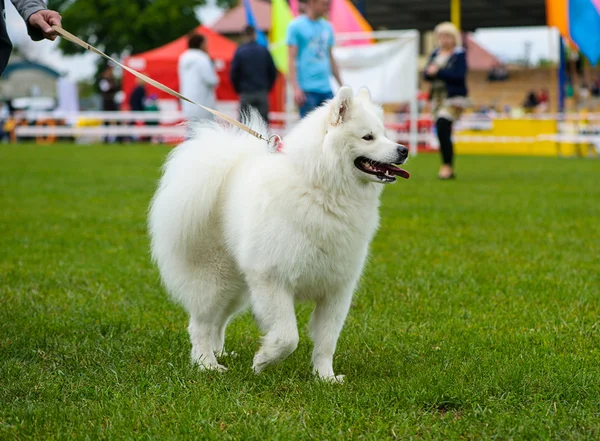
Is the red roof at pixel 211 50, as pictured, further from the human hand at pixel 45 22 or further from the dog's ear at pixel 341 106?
the dog's ear at pixel 341 106

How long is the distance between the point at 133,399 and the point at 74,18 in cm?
5238

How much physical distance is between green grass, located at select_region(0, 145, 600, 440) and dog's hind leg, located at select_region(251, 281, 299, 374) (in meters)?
0.15

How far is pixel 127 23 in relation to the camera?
51.6 metres

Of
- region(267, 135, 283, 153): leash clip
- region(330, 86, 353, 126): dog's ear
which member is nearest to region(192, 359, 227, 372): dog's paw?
region(267, 135, 283, 153): leash clip

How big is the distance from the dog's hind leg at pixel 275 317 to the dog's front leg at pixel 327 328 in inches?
7.4

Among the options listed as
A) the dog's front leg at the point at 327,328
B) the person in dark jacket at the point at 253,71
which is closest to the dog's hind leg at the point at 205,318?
the dog's front leg at the point at 327,328

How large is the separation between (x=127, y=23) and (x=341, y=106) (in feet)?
167

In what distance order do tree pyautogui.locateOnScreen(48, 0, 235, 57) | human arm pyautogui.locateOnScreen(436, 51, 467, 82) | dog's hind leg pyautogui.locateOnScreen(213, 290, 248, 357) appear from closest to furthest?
dog's hind leg pyautogui.locateOnScreen(213, 290, 248, 357) → human arm pyautogui.locateOnScreen(436, 51, 467, 82) → tree pyautogui.locateOnScreen(48, 0, 235, 57)

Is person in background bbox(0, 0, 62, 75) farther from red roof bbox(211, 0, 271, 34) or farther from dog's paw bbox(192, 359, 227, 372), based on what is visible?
red roof bbox(211, 0, 271, 34)

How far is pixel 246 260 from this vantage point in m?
3.39

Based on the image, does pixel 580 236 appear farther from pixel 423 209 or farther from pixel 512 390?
pixel 512 390

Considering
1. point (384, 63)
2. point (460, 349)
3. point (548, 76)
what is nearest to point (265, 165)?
point (460, 349)

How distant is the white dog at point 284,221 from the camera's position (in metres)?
3.33

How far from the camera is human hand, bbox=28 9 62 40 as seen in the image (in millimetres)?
3604
